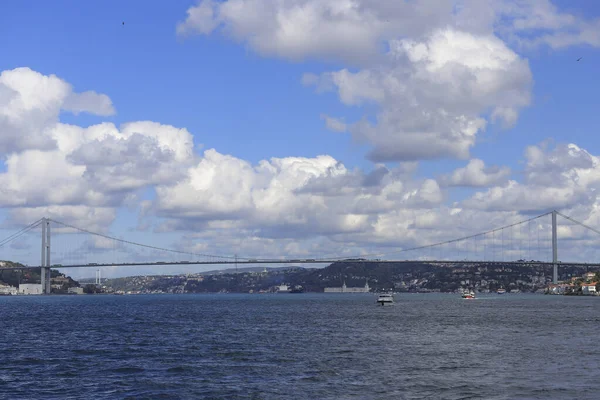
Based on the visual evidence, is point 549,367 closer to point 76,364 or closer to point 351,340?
point 351,340

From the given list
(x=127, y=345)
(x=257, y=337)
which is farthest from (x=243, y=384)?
(x=257, y=337)

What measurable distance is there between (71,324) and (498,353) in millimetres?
45321

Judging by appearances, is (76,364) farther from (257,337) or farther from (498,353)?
(498,353)

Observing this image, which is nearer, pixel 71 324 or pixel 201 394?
pixel 201 394

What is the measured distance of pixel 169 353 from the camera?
44719 millimetres

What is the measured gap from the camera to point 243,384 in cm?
3281

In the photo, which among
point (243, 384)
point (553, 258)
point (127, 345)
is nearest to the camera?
point (243, 384)

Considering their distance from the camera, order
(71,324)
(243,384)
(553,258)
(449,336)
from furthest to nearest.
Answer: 1. (553,258)
2. (71,324)
3. (449,336)
4. (243,384)

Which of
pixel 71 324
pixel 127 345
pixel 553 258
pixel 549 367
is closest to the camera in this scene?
pixel 549 367

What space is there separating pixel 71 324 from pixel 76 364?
35449 mm

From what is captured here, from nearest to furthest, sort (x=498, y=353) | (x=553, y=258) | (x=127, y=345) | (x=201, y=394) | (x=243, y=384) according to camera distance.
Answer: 1. (x=201, y=394)
2. (x=243, y=384)
3. (x=498, y=353)
4. (x=127, y=345)
5. (x=553, y=258)

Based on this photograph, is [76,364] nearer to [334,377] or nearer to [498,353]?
[334,377]

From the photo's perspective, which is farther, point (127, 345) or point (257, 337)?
point (257, 337)

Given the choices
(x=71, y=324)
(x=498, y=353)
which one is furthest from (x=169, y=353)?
(x=71, y=324)
